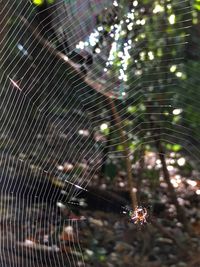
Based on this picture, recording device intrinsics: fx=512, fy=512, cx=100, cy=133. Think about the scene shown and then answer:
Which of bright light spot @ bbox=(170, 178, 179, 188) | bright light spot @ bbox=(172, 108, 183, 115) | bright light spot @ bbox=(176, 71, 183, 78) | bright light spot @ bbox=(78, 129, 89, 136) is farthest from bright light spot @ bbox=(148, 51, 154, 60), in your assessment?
bright light spot @ bbox=(170, 178, 179, 188)

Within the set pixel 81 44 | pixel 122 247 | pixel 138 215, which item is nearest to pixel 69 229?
pixel 122 247

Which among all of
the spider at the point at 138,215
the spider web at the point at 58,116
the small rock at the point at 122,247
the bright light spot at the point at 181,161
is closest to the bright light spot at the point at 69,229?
the spider web at the point at 58,116

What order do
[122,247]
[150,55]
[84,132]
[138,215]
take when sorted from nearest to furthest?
[138,215] → [150,55] → [122,247] → [84,132]

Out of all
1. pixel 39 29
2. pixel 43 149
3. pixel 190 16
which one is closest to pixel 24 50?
pixel 39 29

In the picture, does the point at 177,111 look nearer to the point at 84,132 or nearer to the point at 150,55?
the point at 150,55

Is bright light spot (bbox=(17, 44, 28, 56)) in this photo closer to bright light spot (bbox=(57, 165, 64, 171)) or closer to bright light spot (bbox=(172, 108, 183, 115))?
bright light spot (bbox=(57, 165, 64, 171))

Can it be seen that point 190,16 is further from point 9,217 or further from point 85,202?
point 9,217
